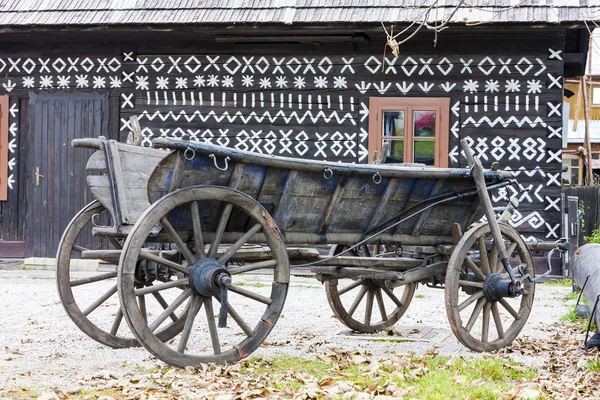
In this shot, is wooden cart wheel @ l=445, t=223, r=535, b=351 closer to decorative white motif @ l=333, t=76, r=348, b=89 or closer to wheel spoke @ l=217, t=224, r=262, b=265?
wheel spoke @ l=217, t=224, r=262, b=265

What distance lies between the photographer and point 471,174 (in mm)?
6473

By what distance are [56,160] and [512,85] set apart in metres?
6.53

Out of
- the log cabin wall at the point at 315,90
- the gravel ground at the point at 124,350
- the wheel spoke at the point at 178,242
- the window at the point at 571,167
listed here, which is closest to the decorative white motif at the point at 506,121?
the log cabin wall at the point at 315,90

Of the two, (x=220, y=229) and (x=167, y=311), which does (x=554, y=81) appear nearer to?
(x=220, y=229)

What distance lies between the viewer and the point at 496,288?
6.29m

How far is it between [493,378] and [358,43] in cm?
783

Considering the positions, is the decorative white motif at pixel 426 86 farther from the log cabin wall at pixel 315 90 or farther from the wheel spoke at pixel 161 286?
the wheel spoke at pixel 161 286

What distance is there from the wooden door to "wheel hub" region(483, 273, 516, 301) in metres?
8.01

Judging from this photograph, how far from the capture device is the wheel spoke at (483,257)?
635 centimetres

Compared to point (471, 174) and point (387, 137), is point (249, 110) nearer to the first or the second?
point (387, 137)

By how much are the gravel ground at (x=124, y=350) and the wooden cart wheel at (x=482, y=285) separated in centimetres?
20

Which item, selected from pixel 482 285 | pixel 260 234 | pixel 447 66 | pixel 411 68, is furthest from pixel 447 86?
pixel 260 234

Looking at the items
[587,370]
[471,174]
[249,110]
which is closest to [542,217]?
[249,110]

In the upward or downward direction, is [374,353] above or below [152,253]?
below
